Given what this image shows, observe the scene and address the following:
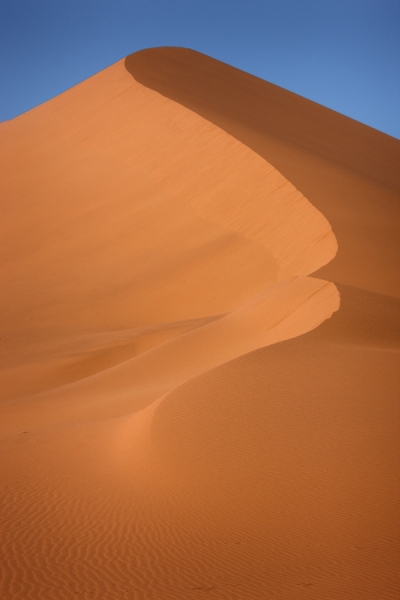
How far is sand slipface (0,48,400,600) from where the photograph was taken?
5.17 metres

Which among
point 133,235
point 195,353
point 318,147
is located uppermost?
point 318,147

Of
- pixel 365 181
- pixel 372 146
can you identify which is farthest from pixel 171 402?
pixel 372 146

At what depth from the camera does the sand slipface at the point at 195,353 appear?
517 cm

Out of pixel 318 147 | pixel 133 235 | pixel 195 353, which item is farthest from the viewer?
pixel 318 147

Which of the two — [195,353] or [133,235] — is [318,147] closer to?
[133,235]

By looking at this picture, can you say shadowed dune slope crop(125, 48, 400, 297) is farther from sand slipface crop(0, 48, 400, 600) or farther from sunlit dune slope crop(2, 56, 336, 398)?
sunlit dune slope crop(2, 56, 336, 398)

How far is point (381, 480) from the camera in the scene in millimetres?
6031

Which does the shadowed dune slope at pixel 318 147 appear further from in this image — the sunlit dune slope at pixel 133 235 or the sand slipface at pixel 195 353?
the sunlit dune slope at pixel 133 235

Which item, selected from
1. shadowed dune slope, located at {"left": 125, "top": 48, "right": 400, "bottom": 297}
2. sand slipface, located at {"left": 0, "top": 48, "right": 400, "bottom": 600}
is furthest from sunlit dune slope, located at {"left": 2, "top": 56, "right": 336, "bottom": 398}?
shadowed dune slope, located at {"left": 125, "top": 48, "right": 400, "bottom": 297}

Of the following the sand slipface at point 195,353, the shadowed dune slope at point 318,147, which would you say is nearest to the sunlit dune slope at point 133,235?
the sand slipface at point 195,353

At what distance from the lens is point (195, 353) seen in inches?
468

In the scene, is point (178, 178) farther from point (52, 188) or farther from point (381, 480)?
point (381, 480)

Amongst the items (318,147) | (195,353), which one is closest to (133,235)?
(195,353)

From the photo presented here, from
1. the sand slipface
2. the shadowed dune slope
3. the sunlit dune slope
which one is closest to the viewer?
the sand slipface
